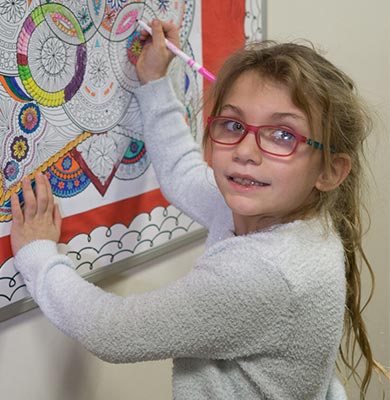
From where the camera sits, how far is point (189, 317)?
69 centimetres

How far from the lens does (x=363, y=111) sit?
82 cm

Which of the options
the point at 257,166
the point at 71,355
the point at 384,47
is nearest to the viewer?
the point at 257,166

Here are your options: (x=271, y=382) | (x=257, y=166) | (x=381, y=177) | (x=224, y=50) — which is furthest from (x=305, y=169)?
(x=381, y=177)

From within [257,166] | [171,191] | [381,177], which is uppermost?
[257,166]

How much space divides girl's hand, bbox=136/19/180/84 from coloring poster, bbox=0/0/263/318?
2 cm

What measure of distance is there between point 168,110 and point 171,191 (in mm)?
129

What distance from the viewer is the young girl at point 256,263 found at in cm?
69

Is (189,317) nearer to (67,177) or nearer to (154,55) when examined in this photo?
(67,177)

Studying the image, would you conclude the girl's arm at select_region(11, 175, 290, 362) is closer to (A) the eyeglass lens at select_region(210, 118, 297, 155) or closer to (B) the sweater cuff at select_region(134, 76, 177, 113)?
(A) the eyeglass lens at select_region(210, 118, 297, 155)

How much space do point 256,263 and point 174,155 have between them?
0.32 metres

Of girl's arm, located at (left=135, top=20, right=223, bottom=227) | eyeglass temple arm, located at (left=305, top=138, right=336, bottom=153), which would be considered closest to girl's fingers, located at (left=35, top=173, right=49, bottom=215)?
girl's arm, located at (left=135, top=20, right=223, bottom=227)

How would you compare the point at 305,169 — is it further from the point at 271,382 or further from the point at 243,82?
the point at 271,382

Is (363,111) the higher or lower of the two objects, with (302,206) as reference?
higher

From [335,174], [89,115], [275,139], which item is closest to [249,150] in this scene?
[275,139]
